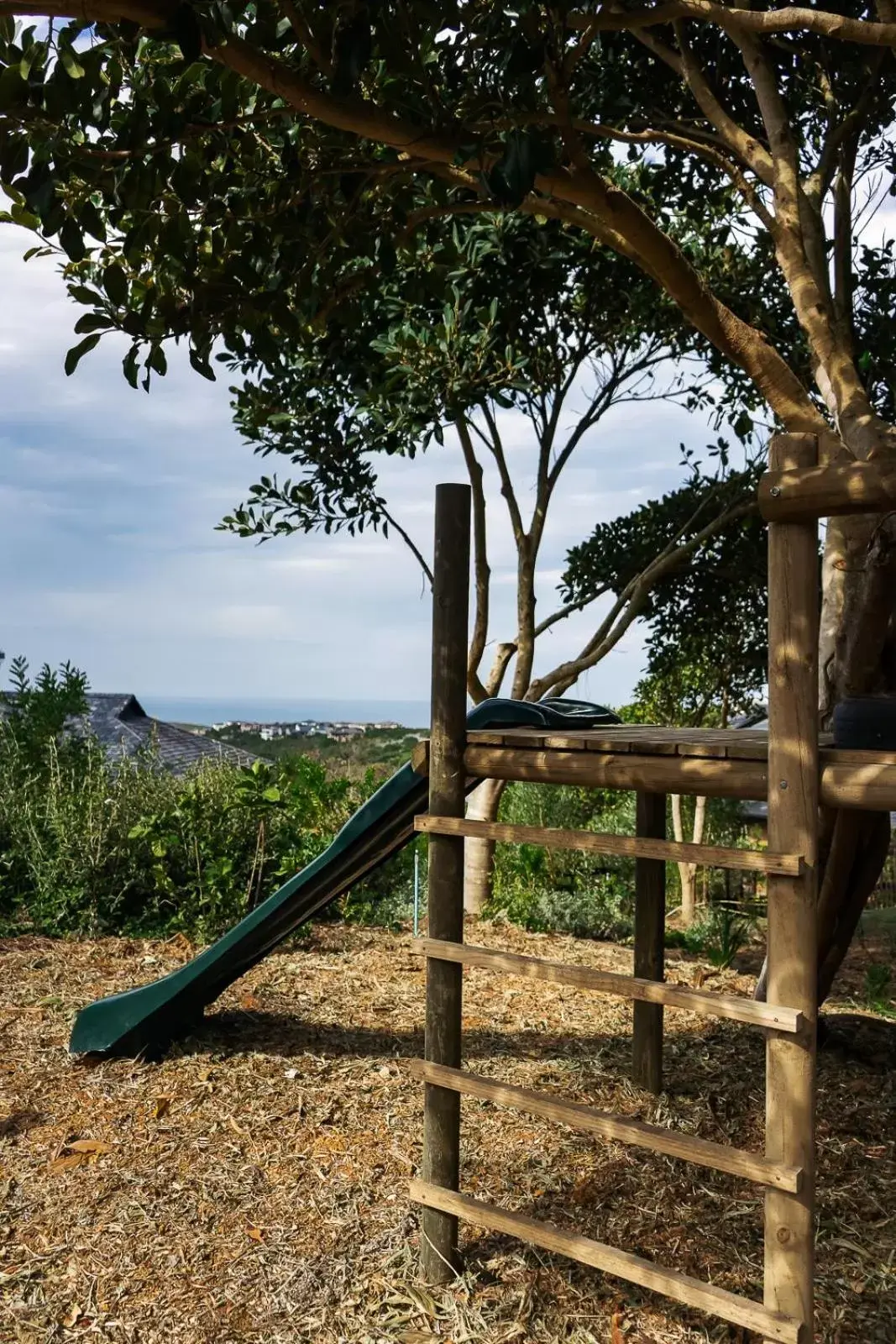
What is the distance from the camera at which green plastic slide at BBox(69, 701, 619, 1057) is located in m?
4.20

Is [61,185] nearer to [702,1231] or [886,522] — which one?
[886,522]

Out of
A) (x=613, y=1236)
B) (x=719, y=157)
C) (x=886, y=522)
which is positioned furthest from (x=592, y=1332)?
(x=719, y=157)

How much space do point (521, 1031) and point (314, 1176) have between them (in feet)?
5.97

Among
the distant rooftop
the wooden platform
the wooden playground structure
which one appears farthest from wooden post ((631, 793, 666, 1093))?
the distant rooftop

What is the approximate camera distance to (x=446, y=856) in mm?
3576

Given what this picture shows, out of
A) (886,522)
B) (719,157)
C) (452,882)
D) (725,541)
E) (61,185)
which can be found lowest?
(452,882)

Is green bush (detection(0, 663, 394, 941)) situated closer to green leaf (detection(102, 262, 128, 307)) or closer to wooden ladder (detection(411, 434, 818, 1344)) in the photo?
wooden ladder (detection(411, 434, 818, 1344))

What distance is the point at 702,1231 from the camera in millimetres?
3689

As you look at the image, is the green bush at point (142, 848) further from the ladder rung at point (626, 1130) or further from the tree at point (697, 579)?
the ladder rung at point (626, 1130)

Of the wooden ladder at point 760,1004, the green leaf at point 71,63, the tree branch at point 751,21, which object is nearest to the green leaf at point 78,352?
the green leaf at point 71,63

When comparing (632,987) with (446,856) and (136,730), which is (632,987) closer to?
(446,856)

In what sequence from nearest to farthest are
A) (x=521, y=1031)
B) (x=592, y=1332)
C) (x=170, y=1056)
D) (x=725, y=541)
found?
(x=592, y=1332) < (x=170, y=1056) < (x=521, y=1031) < (x=725, y=541)

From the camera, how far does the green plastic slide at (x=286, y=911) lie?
420 centimetres

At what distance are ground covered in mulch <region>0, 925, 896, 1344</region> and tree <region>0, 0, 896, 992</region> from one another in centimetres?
119
